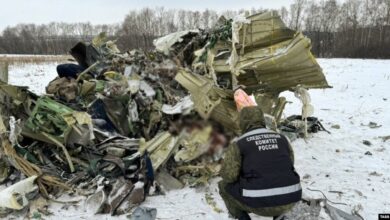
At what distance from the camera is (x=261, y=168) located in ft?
9.96

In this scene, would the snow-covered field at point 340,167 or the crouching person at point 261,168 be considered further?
the snow-covered field at point 340,167

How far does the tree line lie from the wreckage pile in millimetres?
30387

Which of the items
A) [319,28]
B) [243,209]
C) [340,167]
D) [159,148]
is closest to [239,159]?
[243,209]

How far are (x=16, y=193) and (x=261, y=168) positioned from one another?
3137 mm

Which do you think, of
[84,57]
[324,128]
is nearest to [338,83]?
[324,128]

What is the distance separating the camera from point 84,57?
296 inches

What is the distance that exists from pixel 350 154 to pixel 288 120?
1.82m

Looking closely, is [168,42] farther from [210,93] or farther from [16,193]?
[16,193]

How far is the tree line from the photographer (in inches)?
1516

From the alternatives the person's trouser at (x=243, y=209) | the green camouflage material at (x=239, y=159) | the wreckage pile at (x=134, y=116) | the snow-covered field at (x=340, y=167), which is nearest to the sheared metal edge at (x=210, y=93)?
the wreckage pile at (x=134, y=116)

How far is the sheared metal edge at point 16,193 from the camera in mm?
4340

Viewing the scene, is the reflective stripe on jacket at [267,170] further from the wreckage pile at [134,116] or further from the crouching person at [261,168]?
the wreckage pile at [134,116]

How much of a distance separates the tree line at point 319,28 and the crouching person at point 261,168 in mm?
33441

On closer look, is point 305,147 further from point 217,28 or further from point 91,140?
point 91,140
